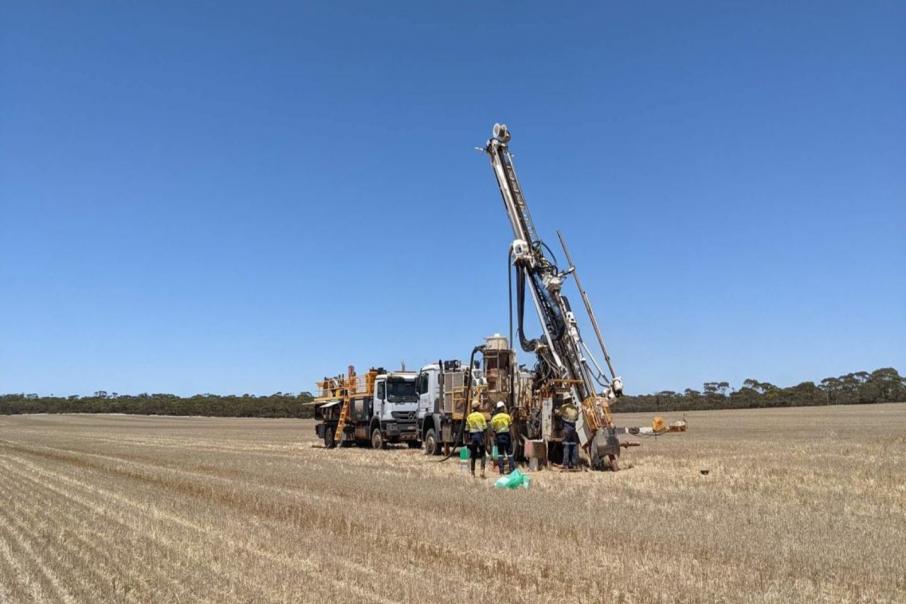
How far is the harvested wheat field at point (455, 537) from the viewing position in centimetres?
739

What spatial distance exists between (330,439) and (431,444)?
911 centimetres

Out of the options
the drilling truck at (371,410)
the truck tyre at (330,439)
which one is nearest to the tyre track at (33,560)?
the drilling truck at (371,410)

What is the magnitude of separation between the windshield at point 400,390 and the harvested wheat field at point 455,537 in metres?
12.3

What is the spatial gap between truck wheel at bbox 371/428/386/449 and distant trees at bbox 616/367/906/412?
6220 cm

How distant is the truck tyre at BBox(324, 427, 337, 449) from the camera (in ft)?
110

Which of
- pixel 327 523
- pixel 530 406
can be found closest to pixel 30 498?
pixel 327 523

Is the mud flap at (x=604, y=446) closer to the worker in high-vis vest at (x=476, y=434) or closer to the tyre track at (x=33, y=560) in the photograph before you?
the worker in high-vis vest at (x=476, y=434)

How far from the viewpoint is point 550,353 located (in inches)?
811

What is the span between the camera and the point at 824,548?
8.98 metres

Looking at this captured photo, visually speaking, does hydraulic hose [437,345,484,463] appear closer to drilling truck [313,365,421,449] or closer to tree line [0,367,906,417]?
drilling truck [313,365,421,449]

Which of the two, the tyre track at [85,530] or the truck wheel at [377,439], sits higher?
the truck wheel at [377,439]

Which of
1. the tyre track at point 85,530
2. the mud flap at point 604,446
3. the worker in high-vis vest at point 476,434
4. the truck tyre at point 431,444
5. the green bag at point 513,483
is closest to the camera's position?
the tyre track at point 85,530

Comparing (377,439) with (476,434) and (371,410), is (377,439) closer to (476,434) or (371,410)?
(371,410)

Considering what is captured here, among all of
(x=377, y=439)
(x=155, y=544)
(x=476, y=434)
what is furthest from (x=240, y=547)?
(x=377, y=439)
